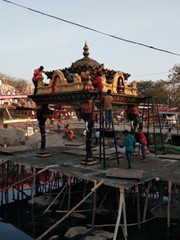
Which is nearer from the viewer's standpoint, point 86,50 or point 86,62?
point 86,62

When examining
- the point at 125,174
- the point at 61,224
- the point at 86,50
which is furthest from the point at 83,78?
the point at 61,224

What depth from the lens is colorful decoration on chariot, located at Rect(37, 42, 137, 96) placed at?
14820 mm

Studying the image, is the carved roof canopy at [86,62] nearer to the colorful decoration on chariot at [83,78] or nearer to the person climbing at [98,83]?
the colorful decoration on chariot at [83,78]

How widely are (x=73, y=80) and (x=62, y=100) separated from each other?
53.2 inches

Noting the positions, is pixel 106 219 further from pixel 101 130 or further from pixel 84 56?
pixel 84 56

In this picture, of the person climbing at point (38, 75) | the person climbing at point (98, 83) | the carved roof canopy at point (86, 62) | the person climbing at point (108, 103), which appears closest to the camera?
the person climbing at point (108, 103)

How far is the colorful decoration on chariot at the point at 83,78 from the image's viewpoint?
583 inches

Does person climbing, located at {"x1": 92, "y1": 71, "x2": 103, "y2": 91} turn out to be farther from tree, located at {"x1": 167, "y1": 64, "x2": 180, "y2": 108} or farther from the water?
tree, located at {"x1": 167, "y1": 64, "x2": 180, "y2": 108}

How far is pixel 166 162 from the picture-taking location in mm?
15281

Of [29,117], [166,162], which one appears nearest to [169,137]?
[166,162]

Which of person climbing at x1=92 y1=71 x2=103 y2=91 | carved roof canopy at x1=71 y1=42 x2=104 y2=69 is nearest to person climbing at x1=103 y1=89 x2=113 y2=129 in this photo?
person climbing at x1=92 y1=71 x2=103 y2=91

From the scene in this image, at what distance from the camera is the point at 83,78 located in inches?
583

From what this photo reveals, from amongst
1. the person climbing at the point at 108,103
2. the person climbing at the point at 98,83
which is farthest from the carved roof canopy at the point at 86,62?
the person climbing at the point at 108,103

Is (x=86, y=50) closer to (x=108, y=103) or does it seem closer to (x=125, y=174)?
(x=108, y=103)
